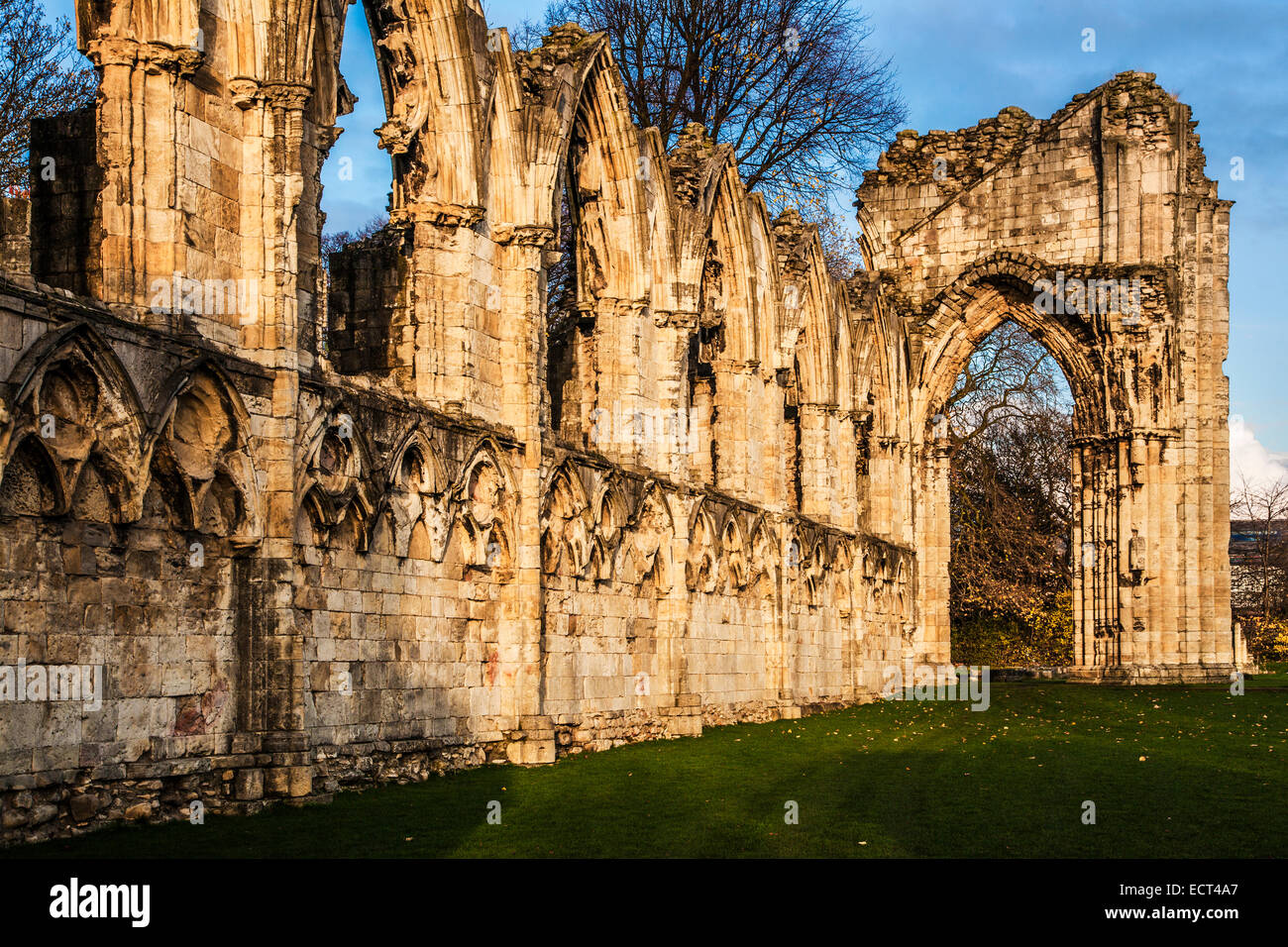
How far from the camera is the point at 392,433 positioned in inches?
492

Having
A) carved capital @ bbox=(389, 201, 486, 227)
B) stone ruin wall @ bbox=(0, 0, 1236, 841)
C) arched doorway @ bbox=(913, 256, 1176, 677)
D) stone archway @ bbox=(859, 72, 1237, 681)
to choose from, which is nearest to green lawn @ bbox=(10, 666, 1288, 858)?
stone ruin wall @ bbox=(0, 0, 1236, 841)

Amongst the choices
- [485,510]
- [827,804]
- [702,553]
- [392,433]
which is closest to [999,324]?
[702,553]

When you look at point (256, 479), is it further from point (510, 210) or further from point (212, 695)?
point (510, 210)

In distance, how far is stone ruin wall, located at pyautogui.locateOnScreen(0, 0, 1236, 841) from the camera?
368 inches

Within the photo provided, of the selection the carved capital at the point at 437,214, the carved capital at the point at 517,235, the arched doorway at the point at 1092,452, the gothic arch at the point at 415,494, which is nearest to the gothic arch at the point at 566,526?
the gothic arch at the point at 415,494

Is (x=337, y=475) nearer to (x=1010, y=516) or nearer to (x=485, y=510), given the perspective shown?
(x=485, y=510)

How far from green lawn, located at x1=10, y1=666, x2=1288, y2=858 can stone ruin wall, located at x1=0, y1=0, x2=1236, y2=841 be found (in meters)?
0.67

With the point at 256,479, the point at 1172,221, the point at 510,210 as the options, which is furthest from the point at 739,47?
the point at 256,479

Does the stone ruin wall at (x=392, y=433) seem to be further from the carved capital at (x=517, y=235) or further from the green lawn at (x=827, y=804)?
the green lawn at (x=827, y=804)

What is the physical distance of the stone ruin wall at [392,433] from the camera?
936 centimetres

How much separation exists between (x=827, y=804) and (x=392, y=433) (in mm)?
4307

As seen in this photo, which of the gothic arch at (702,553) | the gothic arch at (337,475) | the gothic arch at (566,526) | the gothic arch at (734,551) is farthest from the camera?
the gothic arch at (734,551)

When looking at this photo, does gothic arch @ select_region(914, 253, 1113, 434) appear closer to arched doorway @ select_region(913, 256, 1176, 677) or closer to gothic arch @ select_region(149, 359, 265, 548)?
arched doorway @ select_region(913, 256, 1176, 677)

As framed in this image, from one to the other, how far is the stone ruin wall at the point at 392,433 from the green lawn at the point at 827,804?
0.67 m
